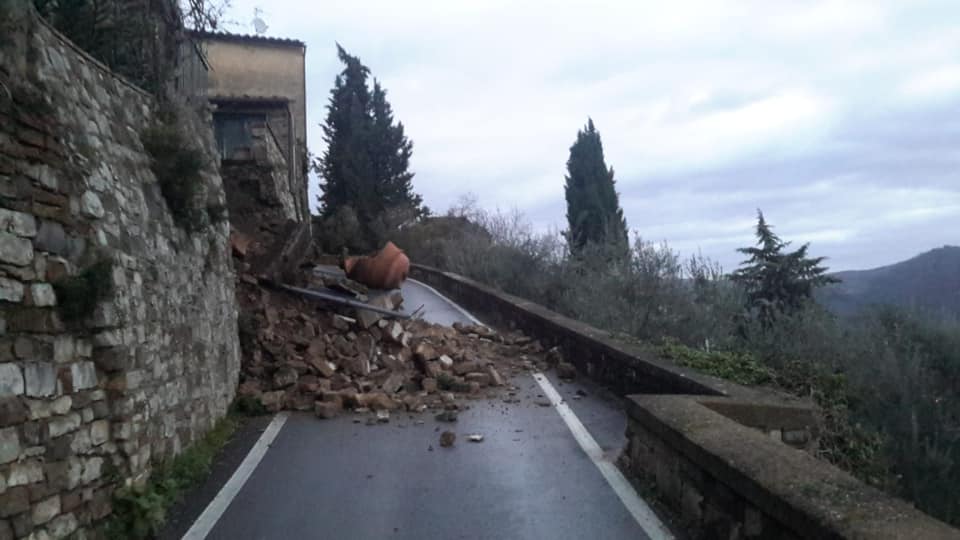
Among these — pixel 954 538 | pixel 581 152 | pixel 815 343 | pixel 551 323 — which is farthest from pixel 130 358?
pixel 581 152

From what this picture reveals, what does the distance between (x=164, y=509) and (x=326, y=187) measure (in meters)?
43.4

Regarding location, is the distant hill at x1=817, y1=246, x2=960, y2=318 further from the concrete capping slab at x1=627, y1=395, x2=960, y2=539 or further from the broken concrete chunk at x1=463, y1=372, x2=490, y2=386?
the concrete capping slab at x1=627, y1=395, x2=960, y2=539

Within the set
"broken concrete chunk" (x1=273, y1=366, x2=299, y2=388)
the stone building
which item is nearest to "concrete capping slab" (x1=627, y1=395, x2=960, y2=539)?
"broken concrete chunk" (x1=273, y1=366, x2=299, y2=388)

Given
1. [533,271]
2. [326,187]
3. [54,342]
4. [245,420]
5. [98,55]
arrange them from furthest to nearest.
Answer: [326,187]
[533,271]
[245,420]
[98,55]
[54,342]

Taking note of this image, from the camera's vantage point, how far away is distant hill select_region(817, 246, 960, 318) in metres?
12.1

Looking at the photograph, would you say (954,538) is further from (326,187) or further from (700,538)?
(326,187)

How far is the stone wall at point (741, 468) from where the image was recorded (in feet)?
13.9

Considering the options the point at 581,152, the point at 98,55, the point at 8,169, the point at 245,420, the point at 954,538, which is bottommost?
the point at 245,420

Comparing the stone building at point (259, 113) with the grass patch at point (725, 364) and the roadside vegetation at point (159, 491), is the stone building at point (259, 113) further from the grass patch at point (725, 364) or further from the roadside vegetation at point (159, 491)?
the grass patch at point (725, 364)

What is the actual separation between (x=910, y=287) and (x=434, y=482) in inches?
483

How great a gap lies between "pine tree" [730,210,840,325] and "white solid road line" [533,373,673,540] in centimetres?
821

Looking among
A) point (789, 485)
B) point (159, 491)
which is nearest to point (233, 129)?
point (159, 491)

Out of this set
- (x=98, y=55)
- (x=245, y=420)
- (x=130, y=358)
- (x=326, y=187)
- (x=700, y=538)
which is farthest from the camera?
(x=326, y=187)

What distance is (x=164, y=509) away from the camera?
652cm
